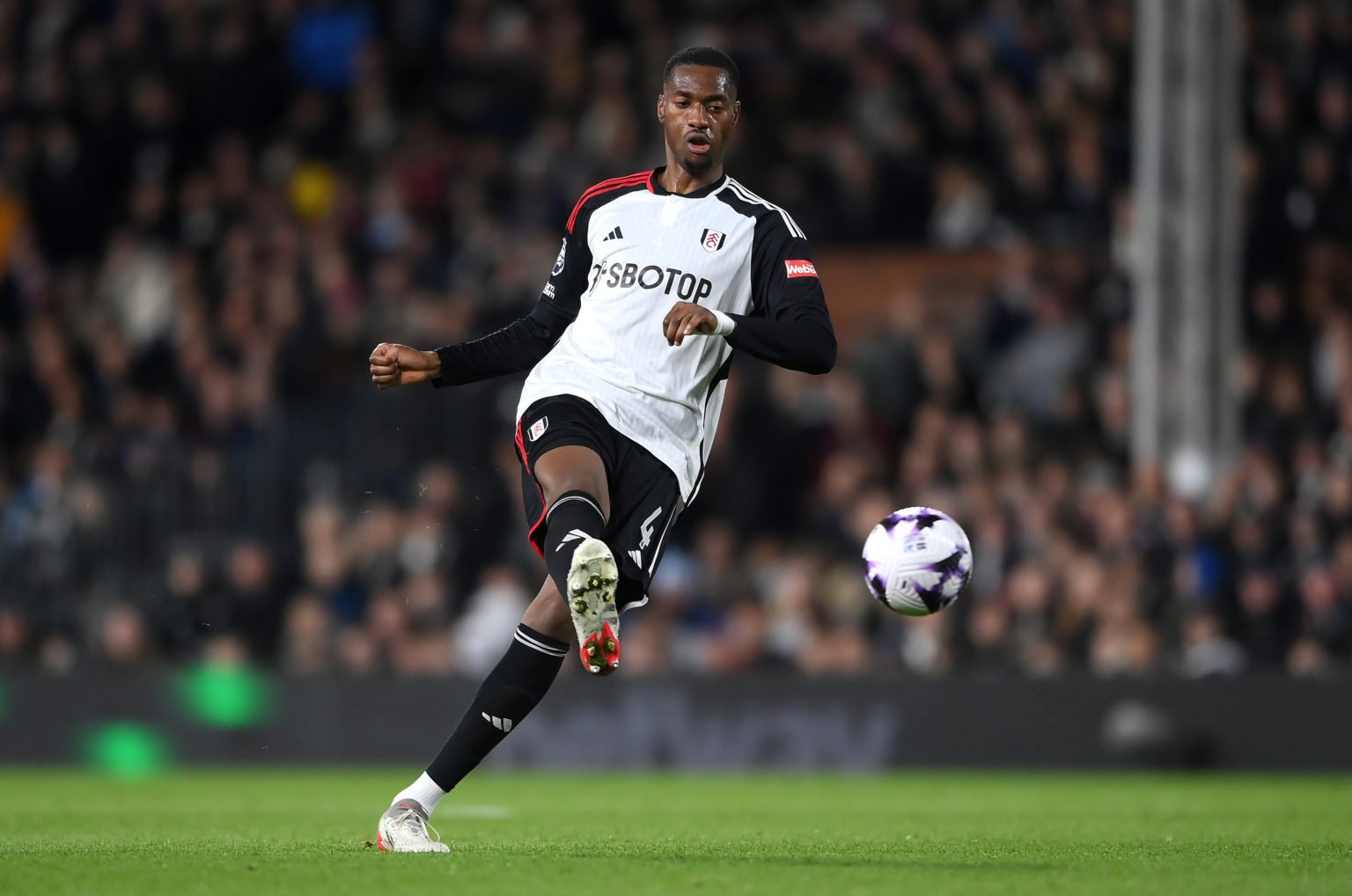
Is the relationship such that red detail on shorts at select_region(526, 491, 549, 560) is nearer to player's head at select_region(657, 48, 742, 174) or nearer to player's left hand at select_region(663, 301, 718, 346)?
player's left hand at select_region(663, 301, 718, 346)

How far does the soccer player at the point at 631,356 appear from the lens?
21.8 feet

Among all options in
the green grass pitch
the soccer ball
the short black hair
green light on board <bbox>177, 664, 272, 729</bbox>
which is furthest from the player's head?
green light on board <bbox>177, 664, 272, 729</bbox>

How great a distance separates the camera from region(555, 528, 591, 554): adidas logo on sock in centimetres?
622

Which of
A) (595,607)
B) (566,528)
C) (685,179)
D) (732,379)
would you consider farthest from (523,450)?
(732,379)

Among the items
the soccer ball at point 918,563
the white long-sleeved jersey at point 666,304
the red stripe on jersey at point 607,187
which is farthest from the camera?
the red stripe on jersey at point 607,187

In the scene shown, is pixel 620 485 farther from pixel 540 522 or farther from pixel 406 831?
pixel 406 831

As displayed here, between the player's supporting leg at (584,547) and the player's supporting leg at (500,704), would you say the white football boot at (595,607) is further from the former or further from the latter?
the player's supporting leg at (500,704)

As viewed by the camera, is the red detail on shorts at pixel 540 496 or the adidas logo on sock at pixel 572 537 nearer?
the adidas logo on sock at pixel 572 537

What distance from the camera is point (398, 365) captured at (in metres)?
6.81

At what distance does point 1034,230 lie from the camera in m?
15.9

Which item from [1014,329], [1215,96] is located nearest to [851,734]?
[1014,329]

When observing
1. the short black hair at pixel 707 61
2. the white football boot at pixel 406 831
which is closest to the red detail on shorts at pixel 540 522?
the white football boot at pixel 406 831

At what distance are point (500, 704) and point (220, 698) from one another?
8559 millimetres

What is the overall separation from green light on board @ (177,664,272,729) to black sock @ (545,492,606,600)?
8.79 meters
